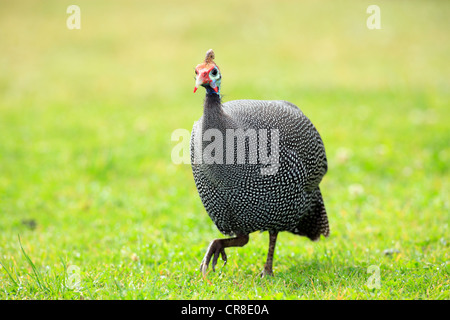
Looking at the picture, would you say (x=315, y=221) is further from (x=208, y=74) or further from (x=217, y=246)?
(x=208, y=74)

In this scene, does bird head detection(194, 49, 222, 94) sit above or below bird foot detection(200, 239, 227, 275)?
above

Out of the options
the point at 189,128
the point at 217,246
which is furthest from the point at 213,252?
the point at 189,128

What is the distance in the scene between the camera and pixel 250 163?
3.37 metres

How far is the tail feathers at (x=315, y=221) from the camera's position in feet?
13.1

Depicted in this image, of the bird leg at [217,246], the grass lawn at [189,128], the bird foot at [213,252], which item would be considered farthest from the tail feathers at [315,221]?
the bird foot at [213,252]

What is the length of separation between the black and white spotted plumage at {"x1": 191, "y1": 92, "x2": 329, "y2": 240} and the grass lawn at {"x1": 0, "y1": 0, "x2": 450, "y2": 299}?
44 centimetres

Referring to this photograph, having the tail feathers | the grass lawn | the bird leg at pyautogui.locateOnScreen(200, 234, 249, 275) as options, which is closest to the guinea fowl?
the bird leg at pyautogui.locateOnScreen(200, 234, 249, 275)

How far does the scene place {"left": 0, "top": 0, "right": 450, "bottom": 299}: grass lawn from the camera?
143 inches

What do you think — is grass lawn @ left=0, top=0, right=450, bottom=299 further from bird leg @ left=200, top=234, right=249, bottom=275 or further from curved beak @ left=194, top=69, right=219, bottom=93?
curved beak @ left=194, top=69, right=219, bottom=93

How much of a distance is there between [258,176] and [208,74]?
0.73 m
